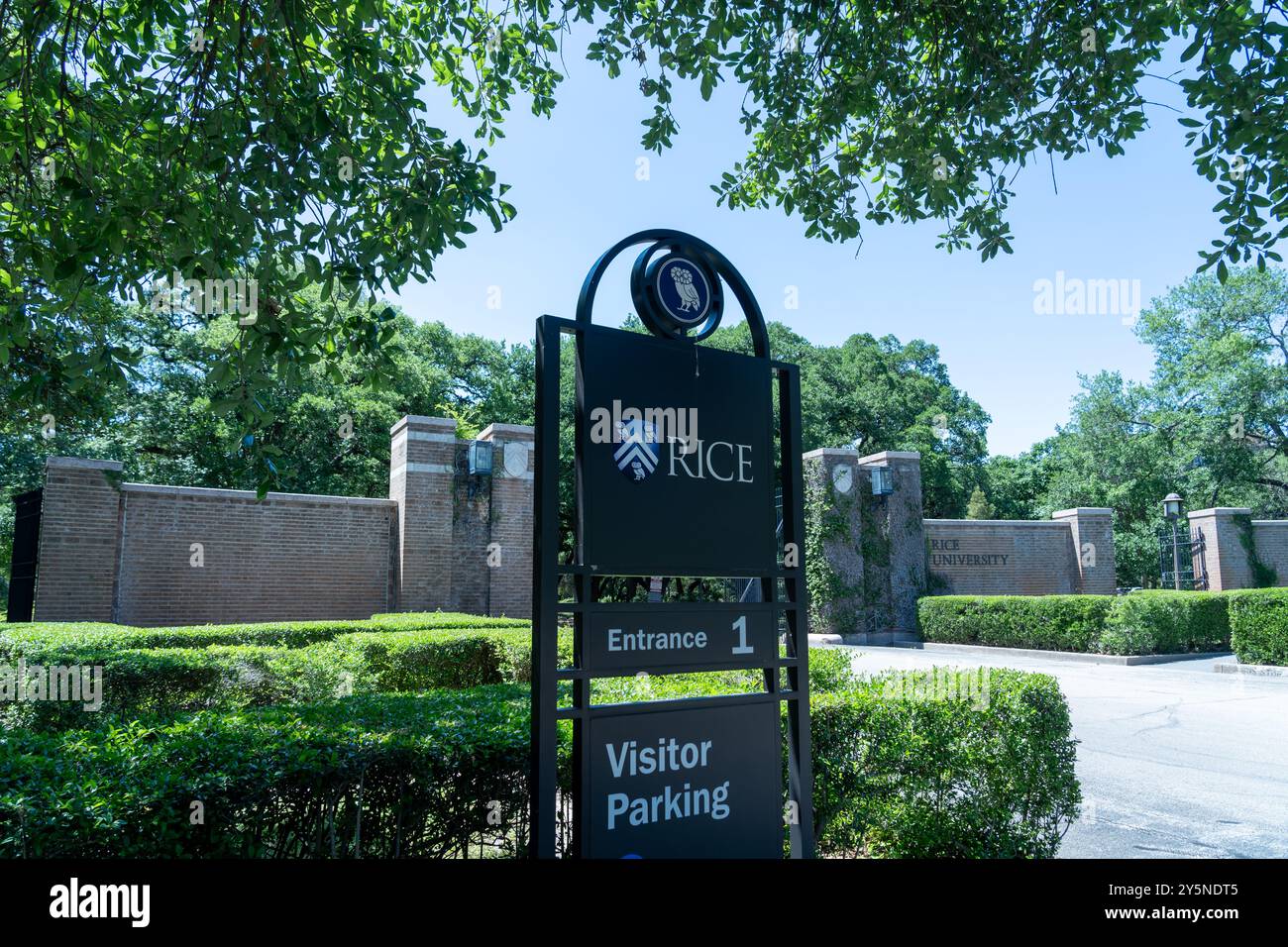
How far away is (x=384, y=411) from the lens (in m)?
27.3

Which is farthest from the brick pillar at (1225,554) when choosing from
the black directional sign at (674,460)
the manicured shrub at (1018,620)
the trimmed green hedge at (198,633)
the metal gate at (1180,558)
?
the black directional sign at (674,460)

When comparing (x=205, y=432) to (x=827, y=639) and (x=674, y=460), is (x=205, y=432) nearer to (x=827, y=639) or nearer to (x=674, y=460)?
(x=827, y=639)

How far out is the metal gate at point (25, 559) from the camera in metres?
12.5

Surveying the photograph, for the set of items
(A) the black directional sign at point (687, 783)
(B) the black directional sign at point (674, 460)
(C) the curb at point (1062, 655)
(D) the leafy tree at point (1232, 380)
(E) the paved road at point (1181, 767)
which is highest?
(D) the leafy tree at point (1232, 380)

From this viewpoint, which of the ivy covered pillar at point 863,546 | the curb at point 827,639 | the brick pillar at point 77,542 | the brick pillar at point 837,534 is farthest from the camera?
the ivy covered pillar at point 863,546

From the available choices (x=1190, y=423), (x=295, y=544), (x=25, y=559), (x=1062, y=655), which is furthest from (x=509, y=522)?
(x=1190, y=423)

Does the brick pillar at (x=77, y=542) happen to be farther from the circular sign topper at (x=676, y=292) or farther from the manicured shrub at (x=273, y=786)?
the circular sign topper at (x=676, y=292)

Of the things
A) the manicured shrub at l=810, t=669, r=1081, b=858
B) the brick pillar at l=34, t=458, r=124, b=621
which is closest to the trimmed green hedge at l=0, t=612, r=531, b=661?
the brick pillar at l=34, t=458, r=124, b=621

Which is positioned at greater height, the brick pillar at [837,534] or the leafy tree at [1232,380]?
the leafy tree at [1232,380]

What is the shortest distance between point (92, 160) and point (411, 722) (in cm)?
421

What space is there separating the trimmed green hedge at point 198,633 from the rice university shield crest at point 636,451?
735cm
